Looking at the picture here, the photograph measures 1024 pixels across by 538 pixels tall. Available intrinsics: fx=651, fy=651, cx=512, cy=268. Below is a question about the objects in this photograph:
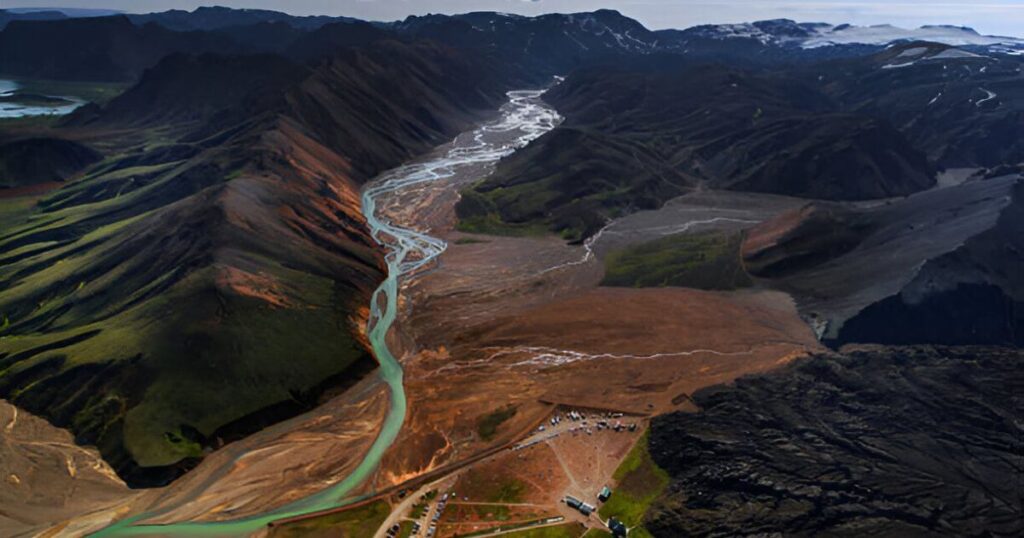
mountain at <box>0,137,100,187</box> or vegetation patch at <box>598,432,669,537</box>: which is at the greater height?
mountain at <box>0,137,100,187</box>

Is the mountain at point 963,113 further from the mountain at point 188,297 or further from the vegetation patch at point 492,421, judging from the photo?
the mountain at point 188,297

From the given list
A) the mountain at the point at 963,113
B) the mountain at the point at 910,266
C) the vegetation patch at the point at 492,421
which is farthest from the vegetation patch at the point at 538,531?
the mountain at the point at 963,113

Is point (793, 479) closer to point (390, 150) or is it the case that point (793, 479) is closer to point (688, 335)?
point (688, 335)

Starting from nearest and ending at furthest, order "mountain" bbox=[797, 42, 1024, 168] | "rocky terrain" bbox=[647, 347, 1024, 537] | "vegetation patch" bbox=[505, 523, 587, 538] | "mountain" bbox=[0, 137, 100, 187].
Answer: "rocky terrain" bbox=[647, 347, 1024, 537]
"vegetation patch" bbox=[505, 523, 587, 538]
"mountain" bbox=[0, 137, 100, 187]
"mountain" bbox=[797, 42, 1024, 168]

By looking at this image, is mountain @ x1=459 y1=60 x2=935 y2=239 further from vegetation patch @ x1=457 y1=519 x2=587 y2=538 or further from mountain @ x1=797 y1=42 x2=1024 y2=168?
vegetation patch @ x1=457 y1=519 x2=587 y2=538

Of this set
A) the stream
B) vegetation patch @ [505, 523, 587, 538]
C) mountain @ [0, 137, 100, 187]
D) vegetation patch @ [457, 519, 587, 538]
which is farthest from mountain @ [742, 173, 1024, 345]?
mountain @ [0, 137, 100, 187]

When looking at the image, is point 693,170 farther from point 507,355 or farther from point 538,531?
point 538,531

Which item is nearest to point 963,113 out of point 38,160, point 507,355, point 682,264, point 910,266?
point 910,266
